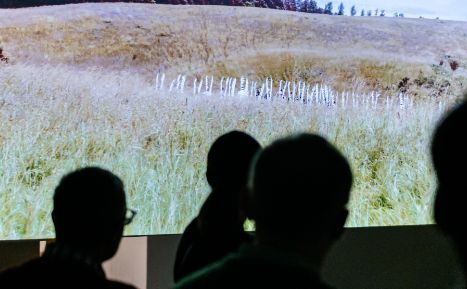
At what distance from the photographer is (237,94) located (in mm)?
3463

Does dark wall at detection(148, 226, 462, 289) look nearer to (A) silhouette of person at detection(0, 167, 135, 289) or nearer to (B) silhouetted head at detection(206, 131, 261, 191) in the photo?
(B) silhouetted head at detection(206, 131, 261, 191)

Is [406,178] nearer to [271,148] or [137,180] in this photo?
[137,180]

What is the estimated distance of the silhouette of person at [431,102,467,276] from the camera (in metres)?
1.20

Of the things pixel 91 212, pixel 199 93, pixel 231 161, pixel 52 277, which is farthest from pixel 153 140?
pixel 52 277

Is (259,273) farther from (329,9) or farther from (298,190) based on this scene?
(329,9)

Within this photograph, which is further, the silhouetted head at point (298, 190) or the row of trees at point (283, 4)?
the row of trees at point (283, 4)

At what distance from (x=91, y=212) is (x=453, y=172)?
2.37 ft

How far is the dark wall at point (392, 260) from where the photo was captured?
12.8 feet

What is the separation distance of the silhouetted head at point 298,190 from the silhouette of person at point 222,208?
669mm

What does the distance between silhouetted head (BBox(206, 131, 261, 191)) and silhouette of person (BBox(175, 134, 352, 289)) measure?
0.72 meters

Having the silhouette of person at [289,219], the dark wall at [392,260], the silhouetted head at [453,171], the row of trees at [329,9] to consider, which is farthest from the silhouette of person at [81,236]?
the dark wall at [392,260]

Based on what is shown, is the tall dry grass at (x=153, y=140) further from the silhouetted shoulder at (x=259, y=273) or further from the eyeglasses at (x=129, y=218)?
the silhouetted shoulder at (x=259, y=273)

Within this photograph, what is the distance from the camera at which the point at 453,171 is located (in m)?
1.20

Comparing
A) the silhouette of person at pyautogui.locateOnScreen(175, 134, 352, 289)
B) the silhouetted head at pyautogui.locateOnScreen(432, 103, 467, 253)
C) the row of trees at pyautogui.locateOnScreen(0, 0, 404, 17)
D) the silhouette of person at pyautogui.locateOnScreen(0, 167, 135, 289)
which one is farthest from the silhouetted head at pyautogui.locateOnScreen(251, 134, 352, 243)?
the row of trees at pyautogui.locateOnScreen(0, 0, 404, 17)
